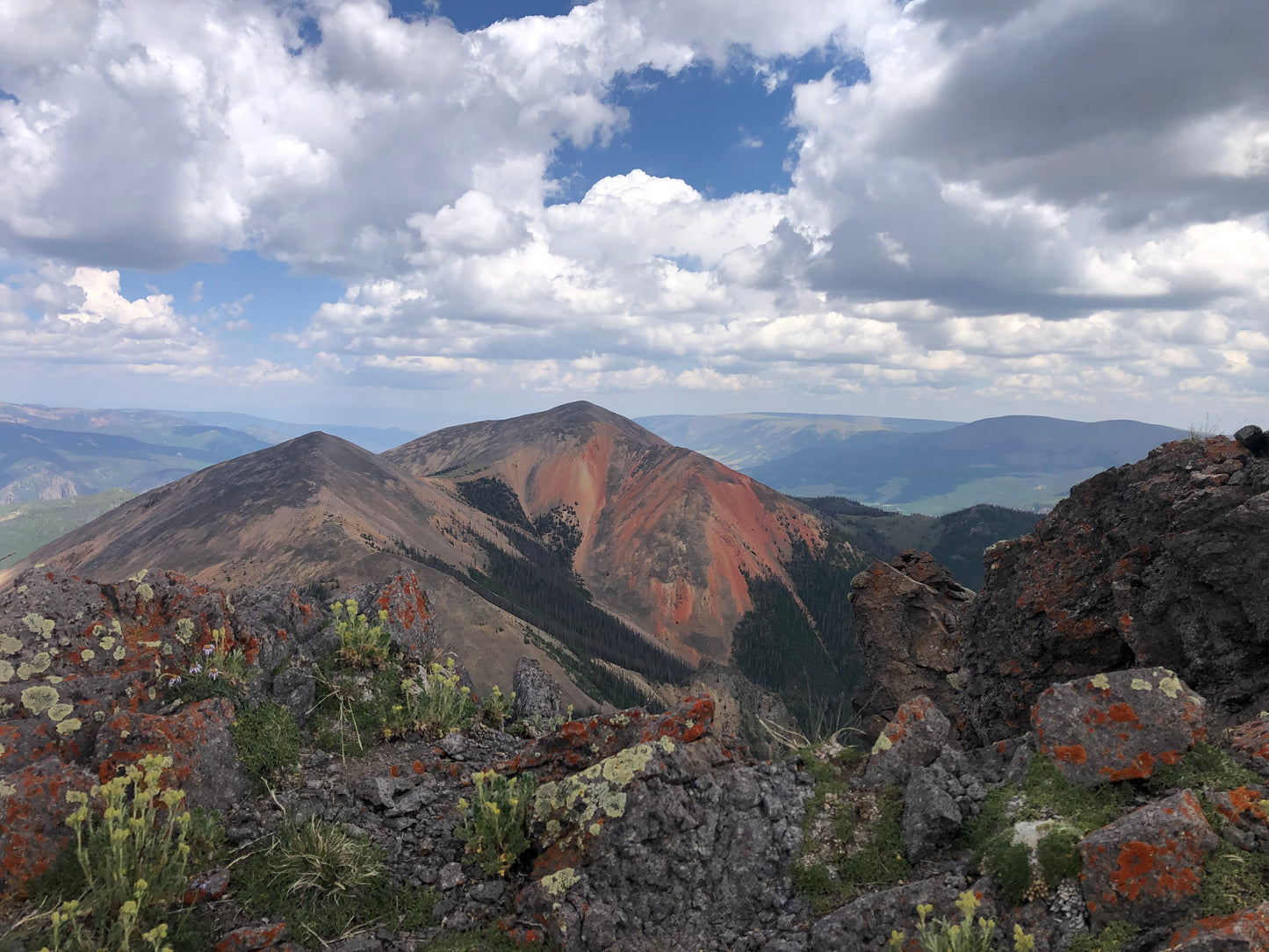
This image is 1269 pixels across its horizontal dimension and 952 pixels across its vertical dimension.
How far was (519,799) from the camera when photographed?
766 cm

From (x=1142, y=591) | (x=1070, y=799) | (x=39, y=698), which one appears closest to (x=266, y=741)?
(x=39, y=698)

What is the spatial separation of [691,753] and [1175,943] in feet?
16.1

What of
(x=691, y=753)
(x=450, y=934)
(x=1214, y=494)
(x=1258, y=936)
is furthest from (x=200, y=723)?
(x=1214, y=494)

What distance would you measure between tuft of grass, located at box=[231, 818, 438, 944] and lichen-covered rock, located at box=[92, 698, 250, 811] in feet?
4.33

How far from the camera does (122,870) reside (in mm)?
5988

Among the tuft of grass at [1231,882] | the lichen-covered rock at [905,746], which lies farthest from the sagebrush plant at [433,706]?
the tuft of grass at [1231,882]

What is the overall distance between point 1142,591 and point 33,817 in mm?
14906

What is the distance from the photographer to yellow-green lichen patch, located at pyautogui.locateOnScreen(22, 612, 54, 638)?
908 cm

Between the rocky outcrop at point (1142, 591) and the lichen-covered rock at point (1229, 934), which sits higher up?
the rocky outcrop at point (1142, 591)

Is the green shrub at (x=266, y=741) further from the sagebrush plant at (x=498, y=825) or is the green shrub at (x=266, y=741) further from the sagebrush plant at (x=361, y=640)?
the sagebrush plant at (x=498, y=825)

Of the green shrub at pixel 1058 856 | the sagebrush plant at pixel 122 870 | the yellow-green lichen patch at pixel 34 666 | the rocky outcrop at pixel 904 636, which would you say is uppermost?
the yellow-green lichen patch at pixel 34 666

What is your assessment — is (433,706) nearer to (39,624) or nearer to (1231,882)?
(39,624)

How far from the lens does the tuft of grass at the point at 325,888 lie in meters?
6.74

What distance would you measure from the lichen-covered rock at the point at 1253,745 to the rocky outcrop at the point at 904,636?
10.6m
